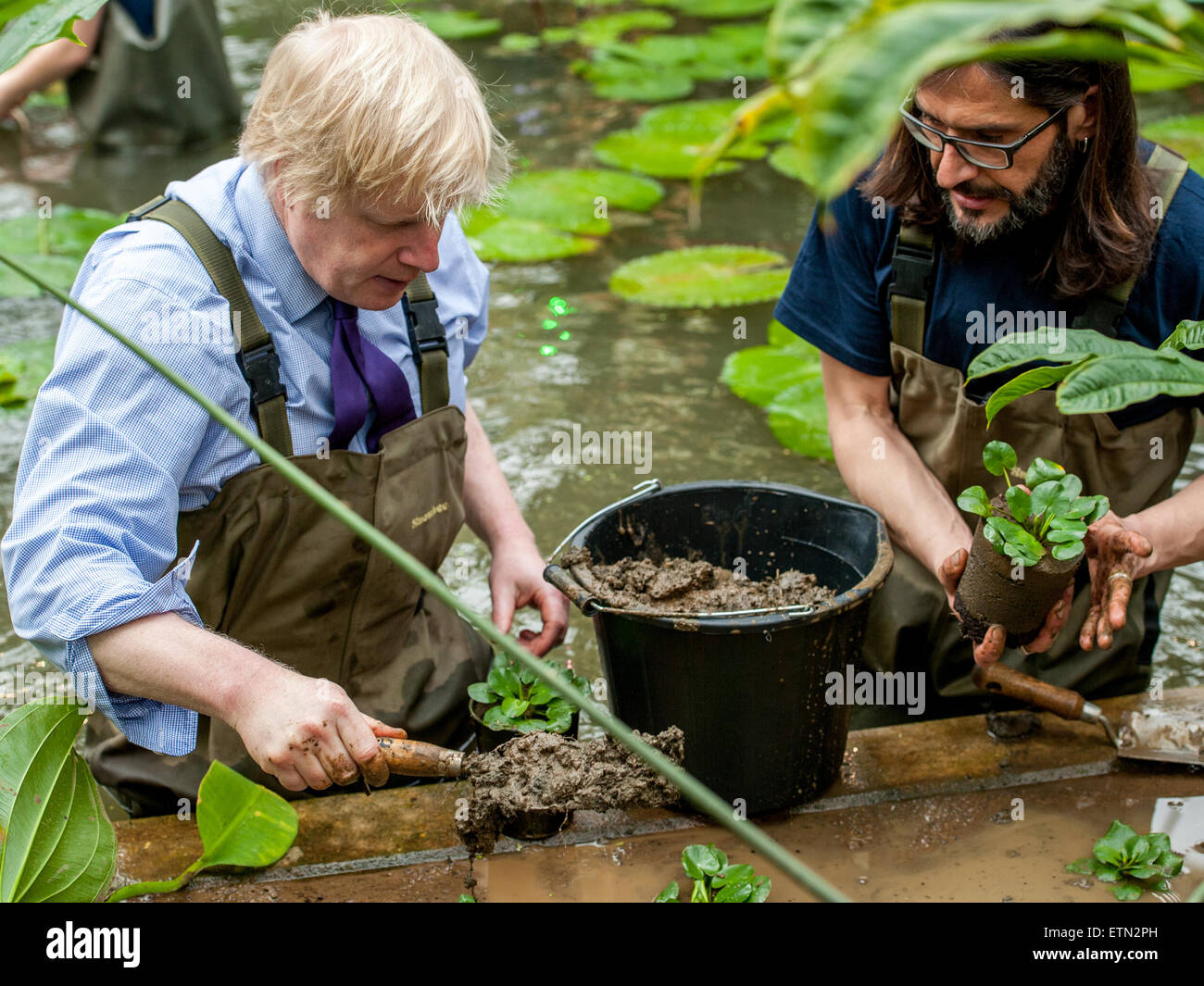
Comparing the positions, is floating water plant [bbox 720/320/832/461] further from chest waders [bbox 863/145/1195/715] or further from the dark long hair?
the dark long hair

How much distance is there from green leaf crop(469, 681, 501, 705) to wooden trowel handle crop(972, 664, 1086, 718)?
0.74 meters

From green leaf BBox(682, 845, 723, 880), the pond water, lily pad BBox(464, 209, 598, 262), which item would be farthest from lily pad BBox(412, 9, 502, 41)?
green leaf BBox(682, 845, 723, 880)

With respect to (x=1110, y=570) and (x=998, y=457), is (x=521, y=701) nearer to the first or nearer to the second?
(x=998, y=457)

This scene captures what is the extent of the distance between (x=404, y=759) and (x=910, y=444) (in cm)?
104

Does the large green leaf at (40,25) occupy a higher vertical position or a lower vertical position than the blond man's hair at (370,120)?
higher

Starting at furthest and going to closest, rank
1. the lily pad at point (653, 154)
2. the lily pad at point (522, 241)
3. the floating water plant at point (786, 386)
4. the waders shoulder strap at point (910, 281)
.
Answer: the lily pad at point (653, 154)
the lily pad at point (522, 241)
the floating water plant at point (786, 386)
the waders shoulder strap at point (910, 281)

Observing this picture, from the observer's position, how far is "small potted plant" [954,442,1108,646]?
150cm

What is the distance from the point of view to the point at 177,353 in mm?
1499

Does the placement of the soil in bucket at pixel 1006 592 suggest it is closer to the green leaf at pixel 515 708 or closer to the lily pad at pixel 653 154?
the green leaf at pixel 515 708

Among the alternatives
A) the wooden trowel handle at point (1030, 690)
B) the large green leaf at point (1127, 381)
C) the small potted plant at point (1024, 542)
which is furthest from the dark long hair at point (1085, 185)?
the large green leaf at point (1127, 381)

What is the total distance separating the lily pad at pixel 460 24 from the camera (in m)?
6.18


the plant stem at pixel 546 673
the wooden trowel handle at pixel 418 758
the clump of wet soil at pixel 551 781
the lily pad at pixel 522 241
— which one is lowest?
the lily pad at pixel 522 241

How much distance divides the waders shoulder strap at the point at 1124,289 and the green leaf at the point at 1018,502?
412mm

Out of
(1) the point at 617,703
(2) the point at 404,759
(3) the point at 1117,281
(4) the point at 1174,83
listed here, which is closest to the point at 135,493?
(2) the point at 404,759
